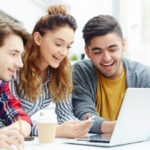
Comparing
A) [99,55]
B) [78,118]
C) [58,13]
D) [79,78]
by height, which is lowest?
[78,118]

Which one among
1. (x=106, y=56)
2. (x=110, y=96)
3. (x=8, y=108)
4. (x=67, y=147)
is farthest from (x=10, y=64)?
(x=110, y=96)

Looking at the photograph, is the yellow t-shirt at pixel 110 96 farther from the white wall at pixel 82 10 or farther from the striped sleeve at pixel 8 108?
the white wall at pixel 82 10

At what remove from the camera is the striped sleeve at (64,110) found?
154cm

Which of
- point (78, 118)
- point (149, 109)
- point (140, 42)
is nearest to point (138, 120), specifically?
point (149, 109)

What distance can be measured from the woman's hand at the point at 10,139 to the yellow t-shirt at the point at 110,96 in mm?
919

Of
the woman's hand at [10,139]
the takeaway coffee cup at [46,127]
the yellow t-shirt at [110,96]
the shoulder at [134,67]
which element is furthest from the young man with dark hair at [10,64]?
the shoulder at [134,67]

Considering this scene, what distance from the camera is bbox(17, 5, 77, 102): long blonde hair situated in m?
1.50

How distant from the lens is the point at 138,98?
0.91 m

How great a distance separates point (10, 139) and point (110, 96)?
0.98 meters

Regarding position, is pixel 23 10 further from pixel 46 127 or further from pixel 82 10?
pixel 46 127

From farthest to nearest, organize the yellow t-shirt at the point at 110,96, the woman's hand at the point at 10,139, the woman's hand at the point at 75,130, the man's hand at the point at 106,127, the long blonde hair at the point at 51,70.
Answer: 1. the yellow t-shirt at the point at 110,96
2. the long blonde hair at the point at 51,70
3. the man's hand at the point at 106,127
4. the woman's hand at the point at 75,130
5. the woman's hand at the point at 10,139

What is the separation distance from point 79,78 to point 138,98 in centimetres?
80

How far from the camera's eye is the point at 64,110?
1.55 meters

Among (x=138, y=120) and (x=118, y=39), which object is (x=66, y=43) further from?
(x=138, y=120)
